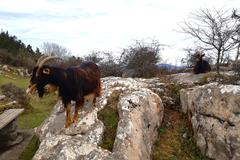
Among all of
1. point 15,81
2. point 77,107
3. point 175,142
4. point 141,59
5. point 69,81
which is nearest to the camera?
point 69,81

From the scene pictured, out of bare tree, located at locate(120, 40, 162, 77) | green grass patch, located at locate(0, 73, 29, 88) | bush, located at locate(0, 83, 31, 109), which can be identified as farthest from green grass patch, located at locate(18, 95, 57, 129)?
green grass patch, located at locate(0, 73, 29, 88)

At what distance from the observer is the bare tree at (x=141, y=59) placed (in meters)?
16.2

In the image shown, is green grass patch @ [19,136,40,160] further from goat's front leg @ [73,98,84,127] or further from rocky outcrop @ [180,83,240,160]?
rocky outcrop @ [180,83,240,160]

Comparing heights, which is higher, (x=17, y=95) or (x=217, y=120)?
(x=217, y=120)

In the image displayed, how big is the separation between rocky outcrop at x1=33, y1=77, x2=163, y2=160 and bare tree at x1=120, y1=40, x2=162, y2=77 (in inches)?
230

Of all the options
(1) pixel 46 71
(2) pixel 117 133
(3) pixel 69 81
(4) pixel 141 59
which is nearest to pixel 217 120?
(2) pixel 117 133

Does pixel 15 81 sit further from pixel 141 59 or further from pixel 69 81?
pixel 69 81

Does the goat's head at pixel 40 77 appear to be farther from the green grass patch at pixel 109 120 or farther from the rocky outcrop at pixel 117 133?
the green grass patch at pixel 109 120

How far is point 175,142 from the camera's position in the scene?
9305 millimetres

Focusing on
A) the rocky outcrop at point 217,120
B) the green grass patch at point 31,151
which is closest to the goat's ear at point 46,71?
the green grass patch at point 31,151

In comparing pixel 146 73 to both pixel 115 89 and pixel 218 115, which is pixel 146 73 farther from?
pixel 218 115

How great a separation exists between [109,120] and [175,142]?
1.70m

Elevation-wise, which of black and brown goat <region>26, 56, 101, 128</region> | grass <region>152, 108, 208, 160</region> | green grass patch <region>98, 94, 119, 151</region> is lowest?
grass <region>152, 108, 208, 160</region>

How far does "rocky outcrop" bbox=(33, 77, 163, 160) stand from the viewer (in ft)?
24.7
